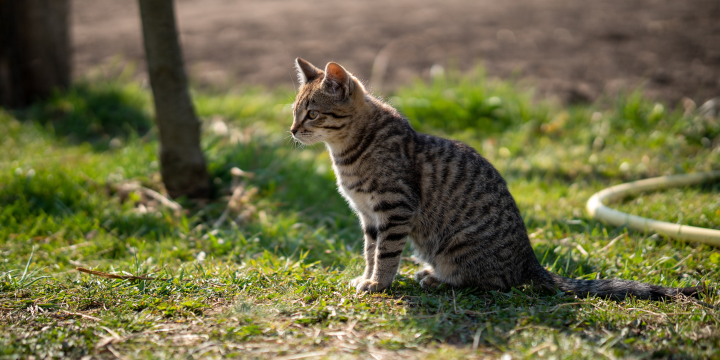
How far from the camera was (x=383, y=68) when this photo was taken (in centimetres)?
749

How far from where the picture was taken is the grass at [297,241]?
2162 mm

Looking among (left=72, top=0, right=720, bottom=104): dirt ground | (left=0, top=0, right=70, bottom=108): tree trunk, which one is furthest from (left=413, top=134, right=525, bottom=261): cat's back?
(left=0, top=0, right=70, bottom=108): tree trunk

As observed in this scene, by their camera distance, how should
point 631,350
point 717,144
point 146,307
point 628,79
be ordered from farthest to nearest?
1. point 628,79
2. point 717,144
3. point 146,307
4. point 631,350

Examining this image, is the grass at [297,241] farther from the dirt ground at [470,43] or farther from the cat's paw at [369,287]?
the dirt ground at [470,43]

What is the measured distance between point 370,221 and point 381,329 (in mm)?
915

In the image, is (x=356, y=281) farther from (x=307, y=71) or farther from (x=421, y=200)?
(x=307, y=71)

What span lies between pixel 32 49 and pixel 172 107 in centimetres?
349

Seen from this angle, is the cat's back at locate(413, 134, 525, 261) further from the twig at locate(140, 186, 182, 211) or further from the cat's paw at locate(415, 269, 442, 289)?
the twig at locate(140, 186, 182, 211)

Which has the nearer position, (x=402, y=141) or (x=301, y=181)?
(x=402, y=141)

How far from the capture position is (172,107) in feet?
13.7

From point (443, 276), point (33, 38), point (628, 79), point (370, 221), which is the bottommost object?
point (443, 276)

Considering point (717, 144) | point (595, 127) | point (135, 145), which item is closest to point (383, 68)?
point (595, 127)

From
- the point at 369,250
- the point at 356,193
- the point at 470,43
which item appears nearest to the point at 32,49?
the point at 356,193

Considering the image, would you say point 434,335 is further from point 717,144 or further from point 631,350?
point 717,144
